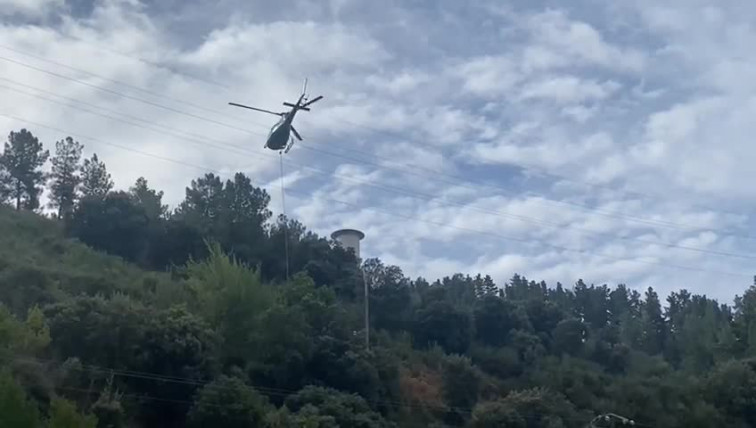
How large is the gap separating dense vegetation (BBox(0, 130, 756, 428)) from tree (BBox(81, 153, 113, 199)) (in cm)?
15

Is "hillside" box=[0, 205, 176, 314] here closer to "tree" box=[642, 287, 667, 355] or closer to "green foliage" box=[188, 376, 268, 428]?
"green foliage" box=[188, 376, 268, 428]

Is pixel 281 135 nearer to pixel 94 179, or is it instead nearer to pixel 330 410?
pixel 330 410

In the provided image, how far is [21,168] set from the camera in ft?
302

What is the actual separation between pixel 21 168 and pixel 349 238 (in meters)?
28.7

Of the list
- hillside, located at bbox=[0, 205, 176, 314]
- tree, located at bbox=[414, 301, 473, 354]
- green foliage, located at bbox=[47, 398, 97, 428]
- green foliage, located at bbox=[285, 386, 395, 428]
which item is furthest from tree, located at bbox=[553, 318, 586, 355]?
green foliage, located at bbox=[47, 398, 97, 428]

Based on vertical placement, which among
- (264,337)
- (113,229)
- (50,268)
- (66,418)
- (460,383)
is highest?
(113,229)

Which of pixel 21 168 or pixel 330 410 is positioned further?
pixel 21 168

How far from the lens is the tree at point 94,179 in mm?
91625

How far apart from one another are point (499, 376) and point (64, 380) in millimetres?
36229

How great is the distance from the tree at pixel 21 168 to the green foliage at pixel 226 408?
48.9 meters

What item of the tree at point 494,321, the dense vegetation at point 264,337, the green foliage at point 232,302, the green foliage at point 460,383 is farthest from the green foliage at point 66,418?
the tree at point 494,321

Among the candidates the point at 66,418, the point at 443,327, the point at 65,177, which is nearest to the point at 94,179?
the point at 65,177

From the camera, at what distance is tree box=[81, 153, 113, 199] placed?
91.6 meters

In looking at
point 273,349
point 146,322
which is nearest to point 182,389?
point 146,322
